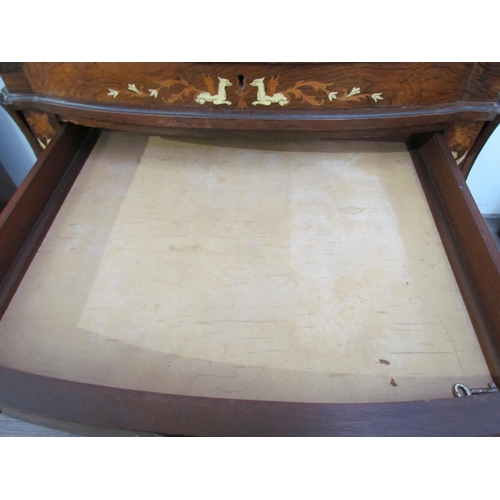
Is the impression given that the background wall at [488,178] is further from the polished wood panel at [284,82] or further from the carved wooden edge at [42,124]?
the carved wooden edge at [42,124]

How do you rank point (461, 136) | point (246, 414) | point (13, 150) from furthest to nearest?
point (13, 150) < point (461, 136) < point (246, 414)

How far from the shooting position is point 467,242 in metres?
0.49

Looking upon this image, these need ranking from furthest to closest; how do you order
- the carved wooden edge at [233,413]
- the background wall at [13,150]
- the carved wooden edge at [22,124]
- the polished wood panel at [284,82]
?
1. the background wall at [13,150]
2. the carved wooden edge at [22,124]
3. the polished wood panel at [284,82]
4. the carved wooden edge at [233,413]

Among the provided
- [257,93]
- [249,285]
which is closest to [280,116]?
[257,93]

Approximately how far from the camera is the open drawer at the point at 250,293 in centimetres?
34

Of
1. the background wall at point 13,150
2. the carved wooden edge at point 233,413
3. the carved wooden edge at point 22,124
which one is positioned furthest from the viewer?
the background wall at point 13,150

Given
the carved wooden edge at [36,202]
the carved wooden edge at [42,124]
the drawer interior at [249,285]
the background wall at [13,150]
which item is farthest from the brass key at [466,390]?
the background wall at [13,150]

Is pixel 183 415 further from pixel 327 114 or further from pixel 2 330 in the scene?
pixel 327 114

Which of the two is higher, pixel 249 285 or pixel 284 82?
pixel 284 82

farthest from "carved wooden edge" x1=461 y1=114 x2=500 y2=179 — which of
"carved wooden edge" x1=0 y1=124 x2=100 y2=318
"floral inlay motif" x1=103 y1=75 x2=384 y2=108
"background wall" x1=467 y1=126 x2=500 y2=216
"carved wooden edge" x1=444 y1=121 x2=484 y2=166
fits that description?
"carved wooden edge" x1=0 y1=124 x2=100 y2=318

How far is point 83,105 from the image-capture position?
0.55 metres

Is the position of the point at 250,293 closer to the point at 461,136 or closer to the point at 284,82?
the point at 284,82

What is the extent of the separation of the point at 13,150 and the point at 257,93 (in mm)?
Result: 742

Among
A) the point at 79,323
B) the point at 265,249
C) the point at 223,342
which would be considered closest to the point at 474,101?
the point at 265,249
